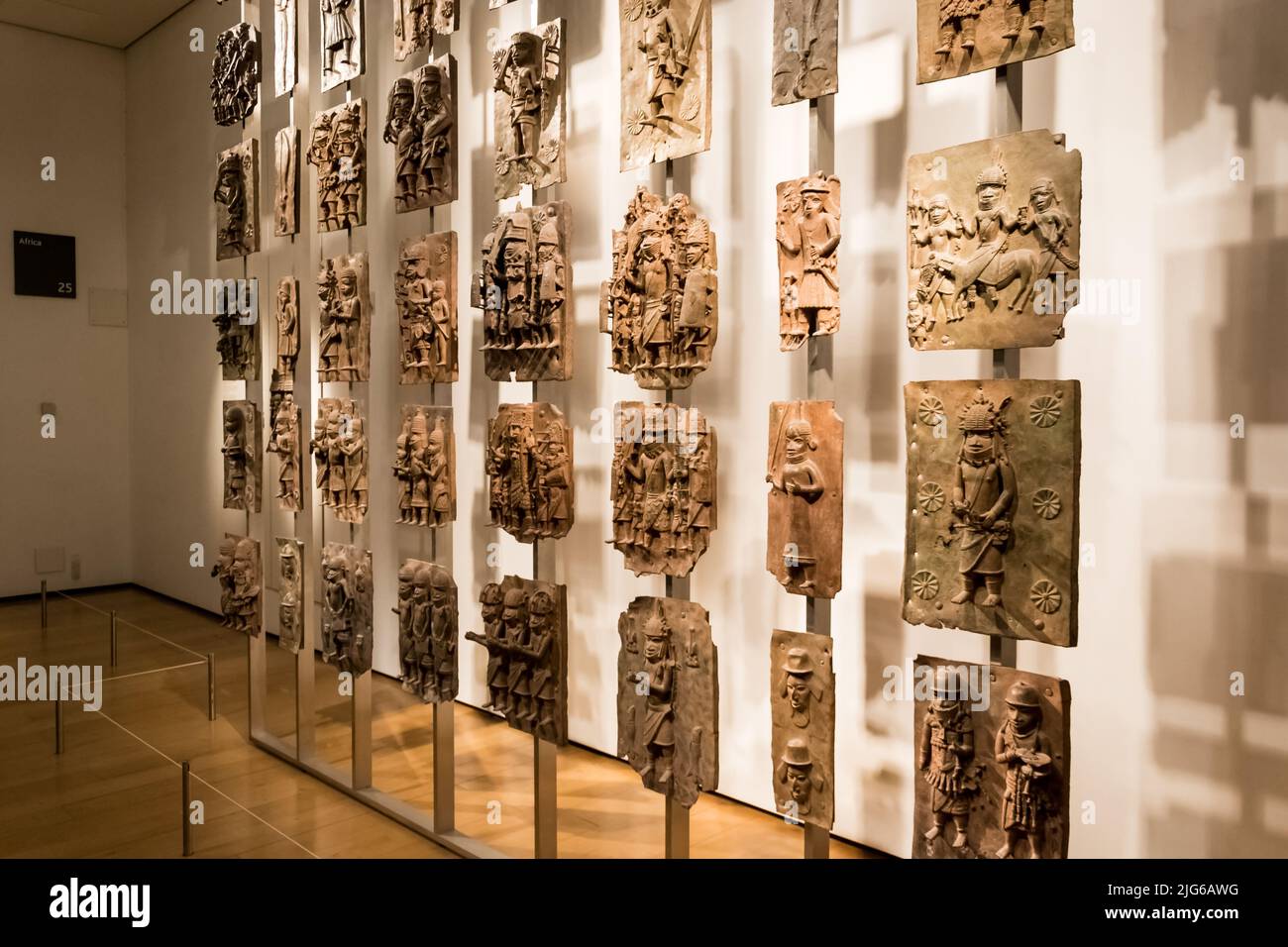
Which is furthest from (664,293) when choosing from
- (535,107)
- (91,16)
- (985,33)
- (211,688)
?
(91,16)

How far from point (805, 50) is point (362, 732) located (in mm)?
3595

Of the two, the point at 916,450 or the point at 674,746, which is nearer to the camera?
the point at 916,450

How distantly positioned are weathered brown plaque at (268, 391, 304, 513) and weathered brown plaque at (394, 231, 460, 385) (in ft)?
3.85

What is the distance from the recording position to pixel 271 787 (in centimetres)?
477

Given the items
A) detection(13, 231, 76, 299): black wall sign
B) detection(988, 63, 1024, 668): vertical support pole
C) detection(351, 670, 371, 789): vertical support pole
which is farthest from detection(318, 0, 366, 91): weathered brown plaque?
detection(13, 231, 76, 299): black wall sign

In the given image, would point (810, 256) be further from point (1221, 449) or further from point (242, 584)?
point (242, 584)

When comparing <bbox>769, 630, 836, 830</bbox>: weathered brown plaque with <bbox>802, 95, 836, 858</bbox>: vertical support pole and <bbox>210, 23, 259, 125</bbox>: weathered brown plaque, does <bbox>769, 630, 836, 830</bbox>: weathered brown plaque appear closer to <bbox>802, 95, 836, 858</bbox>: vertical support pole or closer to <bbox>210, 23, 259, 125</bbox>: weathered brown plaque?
<bbox>802, 95, 836, 858</bbox>: vertical support pole

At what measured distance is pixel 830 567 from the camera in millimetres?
2936

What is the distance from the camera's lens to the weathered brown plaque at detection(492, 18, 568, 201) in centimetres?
359

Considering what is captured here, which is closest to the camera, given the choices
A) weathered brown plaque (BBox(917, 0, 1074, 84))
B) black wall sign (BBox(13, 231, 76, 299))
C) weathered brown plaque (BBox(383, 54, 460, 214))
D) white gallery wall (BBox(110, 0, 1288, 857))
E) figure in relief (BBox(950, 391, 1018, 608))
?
weathered brown plaque (BBox(917, 0, 1074, 84))
